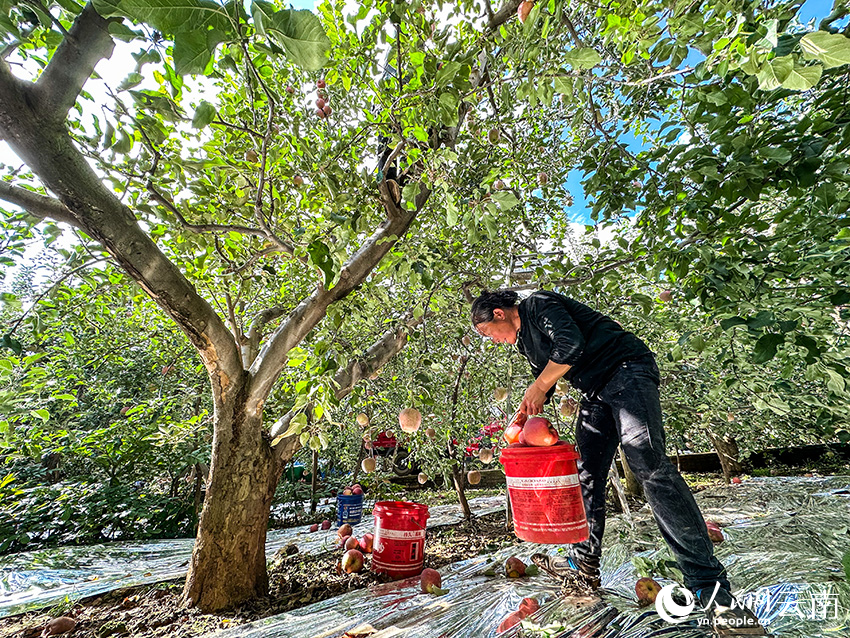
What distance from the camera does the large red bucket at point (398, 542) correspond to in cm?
282

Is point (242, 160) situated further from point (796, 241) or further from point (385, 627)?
point (796, 241)

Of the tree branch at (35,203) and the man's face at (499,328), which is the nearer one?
the tree branch at (35,203)

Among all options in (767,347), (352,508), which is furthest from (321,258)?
(352,508)

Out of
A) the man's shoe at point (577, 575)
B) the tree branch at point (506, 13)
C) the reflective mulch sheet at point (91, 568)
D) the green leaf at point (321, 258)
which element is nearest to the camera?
the green leaf at point (321, 258)

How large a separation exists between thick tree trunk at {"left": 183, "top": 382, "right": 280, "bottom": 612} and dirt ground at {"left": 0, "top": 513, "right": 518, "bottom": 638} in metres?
0.11

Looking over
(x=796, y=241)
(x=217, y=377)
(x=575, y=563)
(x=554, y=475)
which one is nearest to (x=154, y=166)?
(x=217, y=377)

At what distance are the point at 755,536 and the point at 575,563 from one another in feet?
5.70

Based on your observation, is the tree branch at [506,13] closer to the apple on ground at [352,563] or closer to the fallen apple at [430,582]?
the fallen apple at [430,582]

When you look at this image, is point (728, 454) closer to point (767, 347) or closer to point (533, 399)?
point (767, 347)

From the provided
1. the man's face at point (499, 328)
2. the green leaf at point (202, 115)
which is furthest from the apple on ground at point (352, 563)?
the green leaf at point (202, 115)

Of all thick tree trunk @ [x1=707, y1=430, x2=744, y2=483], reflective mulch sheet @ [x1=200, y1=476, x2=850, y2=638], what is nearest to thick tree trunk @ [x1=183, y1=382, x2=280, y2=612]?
reflective mulch sheet @ [x1=200, y1=476, x2=850, y2=638]

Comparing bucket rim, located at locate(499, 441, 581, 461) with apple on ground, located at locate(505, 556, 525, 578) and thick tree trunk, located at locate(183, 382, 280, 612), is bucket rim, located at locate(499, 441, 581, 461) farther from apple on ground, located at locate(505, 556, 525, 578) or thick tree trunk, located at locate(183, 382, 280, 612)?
thick tree trunk, located at locate(183, 382, 280, 612)

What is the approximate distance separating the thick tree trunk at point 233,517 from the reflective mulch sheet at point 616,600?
570 millimetres

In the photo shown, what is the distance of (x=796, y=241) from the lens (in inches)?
76.3
